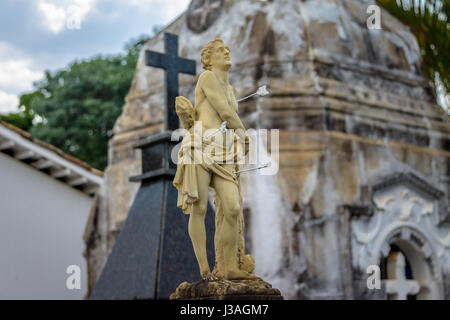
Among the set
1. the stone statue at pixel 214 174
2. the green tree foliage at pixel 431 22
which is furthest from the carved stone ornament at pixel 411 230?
the stone statue at pixel 214 174

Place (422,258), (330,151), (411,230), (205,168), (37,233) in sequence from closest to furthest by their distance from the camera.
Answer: (205,168) < (330,151) < (411,230) < (422,258) < (37,233)

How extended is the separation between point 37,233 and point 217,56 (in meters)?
9.78

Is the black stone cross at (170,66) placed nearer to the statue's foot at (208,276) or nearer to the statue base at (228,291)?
the statue's foot at (208,276)

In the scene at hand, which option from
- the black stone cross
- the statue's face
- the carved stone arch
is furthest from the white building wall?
the statue's face

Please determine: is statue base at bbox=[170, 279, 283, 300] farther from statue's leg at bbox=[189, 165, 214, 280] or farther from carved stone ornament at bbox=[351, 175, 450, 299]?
carved stone ornament at bbox=[351, 175, 450, 299]

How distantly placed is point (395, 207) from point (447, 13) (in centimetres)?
450

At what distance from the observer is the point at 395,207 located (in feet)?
41.3

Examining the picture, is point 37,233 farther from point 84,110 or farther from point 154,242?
point 84,110

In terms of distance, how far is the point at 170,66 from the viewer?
35.5ft

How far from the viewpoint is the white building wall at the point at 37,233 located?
46.7 ft

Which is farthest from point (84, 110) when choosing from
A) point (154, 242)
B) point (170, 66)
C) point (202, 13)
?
point (154, 242)

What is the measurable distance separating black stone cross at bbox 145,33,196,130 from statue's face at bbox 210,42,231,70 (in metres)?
3.99

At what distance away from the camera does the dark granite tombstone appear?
28.4ft
